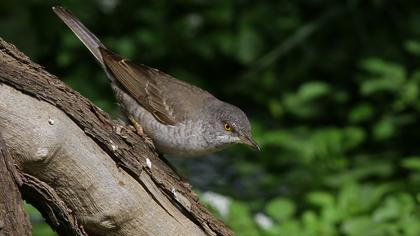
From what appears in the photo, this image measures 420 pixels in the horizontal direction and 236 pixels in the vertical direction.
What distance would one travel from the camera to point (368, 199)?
660 centimetres

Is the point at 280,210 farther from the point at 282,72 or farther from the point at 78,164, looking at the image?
the point at 282,72

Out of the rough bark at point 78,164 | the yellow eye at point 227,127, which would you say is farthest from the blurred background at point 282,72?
the rough bark at point 78,164

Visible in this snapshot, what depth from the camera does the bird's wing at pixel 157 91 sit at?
529cm

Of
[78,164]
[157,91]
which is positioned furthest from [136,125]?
[78,164]

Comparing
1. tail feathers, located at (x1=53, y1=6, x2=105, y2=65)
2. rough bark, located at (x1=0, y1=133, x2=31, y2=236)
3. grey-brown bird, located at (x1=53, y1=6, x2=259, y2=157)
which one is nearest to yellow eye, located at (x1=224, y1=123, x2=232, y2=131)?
grey-brown bird, located at (x1=53, y1=6, x2=259, y2=157)

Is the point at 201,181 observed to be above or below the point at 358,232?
above

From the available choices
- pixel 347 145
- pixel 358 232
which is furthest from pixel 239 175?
pixel 358 232

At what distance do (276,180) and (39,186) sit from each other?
4.21 metres

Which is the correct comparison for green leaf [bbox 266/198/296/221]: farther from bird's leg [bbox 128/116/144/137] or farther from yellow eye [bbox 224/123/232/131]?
bird's leg [bbox 128/116/144/137]

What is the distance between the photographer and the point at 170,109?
5324 millimetres

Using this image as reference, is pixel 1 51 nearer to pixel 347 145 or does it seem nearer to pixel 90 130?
pixel 90 130

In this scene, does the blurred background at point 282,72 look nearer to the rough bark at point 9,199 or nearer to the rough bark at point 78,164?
the rough bark at point 78,164

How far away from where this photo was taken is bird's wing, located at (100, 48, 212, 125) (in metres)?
5.29

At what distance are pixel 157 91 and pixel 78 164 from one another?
1654mm
